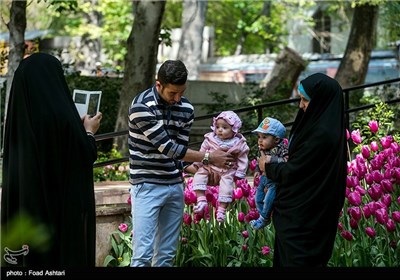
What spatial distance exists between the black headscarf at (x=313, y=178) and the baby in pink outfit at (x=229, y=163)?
811 millimetres

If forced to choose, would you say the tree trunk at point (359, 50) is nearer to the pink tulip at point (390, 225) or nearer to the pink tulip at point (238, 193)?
the pink tulip at point (238, 193)

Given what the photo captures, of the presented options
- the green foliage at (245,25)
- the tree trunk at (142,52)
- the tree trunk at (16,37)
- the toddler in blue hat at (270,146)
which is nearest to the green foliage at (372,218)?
the toddler in blue hat at (270,146)

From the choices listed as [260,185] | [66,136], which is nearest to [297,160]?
[260,185]

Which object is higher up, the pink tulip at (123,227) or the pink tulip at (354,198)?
the pink tulip at (354,198)

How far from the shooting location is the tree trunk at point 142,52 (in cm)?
1526

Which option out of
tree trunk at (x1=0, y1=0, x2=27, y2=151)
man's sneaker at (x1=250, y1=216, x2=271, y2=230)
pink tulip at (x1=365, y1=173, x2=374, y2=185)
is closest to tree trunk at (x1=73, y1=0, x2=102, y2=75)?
tree trunk at (x1=0, y1=0, x2=27, y2=151)

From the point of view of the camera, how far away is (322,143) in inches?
244

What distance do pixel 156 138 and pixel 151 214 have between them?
56 centimetres

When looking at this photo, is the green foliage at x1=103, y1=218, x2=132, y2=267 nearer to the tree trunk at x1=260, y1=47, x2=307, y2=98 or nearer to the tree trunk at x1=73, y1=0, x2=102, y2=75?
the tree trunk at x1=260, y1=47, x2=307, y2=98

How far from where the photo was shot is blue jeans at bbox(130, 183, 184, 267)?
22.5 ft

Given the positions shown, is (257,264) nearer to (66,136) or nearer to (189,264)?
(189,264)

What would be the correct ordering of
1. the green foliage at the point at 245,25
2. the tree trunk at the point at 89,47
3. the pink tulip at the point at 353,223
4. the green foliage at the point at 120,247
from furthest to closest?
1. the green foliage at the point at 245,25
2. the tree trunk at the point at 89,47
3. the green foliage at the point at 120,247
4. the pink tulip at the point at 353,223

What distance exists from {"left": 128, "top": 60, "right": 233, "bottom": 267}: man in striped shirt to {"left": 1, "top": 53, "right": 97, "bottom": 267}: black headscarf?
0.88 metres

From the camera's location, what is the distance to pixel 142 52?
15320 millimetres
